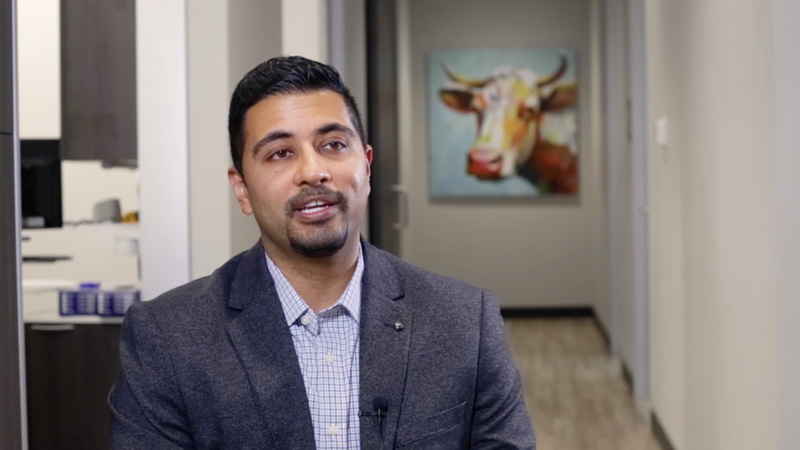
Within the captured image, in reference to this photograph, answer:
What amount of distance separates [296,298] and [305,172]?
0.19m

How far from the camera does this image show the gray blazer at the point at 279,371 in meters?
1.35

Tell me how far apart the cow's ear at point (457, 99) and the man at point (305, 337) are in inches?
250

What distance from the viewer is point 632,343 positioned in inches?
198

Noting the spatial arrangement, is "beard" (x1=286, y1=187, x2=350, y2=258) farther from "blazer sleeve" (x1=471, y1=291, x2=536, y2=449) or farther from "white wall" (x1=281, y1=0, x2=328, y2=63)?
"white wall" (x1=281, y1=0, x2=328, y2=63)

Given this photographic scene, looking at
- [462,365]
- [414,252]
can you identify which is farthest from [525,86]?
[462,365]

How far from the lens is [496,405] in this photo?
1.42 m

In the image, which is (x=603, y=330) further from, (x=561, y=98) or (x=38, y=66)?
(x=38, y=66)

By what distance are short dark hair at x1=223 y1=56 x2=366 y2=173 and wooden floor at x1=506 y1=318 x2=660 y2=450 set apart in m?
2.89

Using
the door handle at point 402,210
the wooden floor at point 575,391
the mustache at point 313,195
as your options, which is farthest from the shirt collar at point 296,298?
the door handle at point 402,210

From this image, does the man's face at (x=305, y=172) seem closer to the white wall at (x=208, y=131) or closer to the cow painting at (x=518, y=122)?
the white wall at (x=208, y=131)

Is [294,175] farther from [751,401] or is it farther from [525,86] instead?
[525,86]

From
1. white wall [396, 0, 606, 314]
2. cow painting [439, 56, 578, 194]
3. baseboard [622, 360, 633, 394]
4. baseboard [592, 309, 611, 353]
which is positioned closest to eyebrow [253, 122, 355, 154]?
baseboard [622, 360, 633, 394]

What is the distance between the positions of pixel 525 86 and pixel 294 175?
21.3 ft

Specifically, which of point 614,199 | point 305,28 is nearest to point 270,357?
point 305,28
